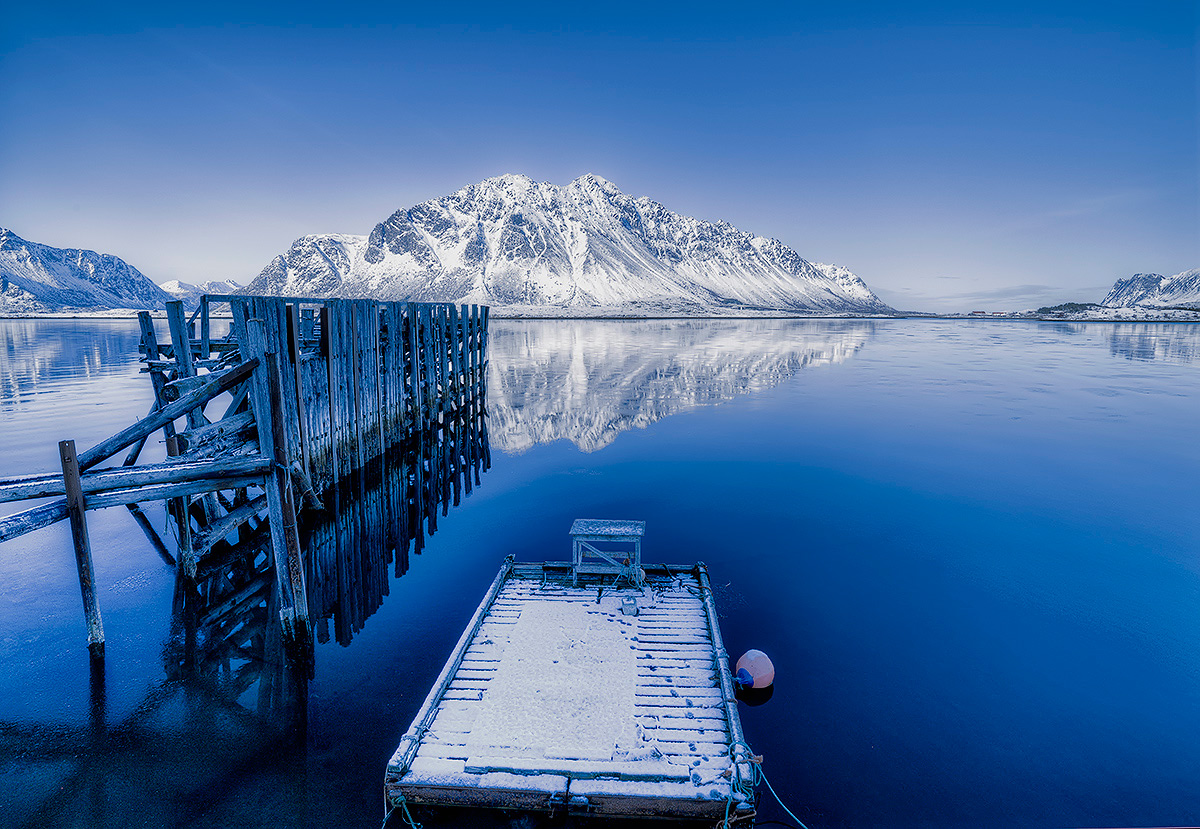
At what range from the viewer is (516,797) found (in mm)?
6277

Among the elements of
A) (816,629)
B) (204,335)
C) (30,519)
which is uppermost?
(204,335)

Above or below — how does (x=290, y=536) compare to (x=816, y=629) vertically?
above

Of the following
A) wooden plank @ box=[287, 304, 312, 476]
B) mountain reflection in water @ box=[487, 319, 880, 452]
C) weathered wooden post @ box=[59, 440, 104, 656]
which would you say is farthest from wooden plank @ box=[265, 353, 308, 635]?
mountain reflection in water @ box=[487, 319, 880, 452]

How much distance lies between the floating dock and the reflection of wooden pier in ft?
13.5

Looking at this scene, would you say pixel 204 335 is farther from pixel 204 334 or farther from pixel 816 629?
pixel 816 629

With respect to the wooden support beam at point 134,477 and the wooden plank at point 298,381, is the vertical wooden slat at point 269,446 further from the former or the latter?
the wooden plank at point 298,381

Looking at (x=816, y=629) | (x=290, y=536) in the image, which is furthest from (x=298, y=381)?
(x=816, y=629)

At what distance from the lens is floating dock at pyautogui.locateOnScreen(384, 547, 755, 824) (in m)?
6.28

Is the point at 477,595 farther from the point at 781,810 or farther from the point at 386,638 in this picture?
the point at 781,810

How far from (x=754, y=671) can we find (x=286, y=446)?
29.4ft

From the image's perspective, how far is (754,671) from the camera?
893 cm

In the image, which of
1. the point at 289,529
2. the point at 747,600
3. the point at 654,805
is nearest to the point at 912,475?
the point at 747,600

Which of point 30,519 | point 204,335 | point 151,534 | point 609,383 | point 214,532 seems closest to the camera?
point 30,519

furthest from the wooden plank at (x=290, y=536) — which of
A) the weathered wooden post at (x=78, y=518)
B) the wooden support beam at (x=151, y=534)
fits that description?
the wooden support beam at (x=151, y=534)
